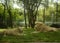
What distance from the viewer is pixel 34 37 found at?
10.5 feet

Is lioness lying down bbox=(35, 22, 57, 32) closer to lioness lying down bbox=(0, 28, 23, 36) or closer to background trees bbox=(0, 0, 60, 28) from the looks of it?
background trees bbox=(0, 0, 60, 28)

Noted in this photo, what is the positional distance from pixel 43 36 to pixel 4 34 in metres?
0.66

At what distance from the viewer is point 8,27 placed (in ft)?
10.7

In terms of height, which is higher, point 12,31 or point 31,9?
point 31,9

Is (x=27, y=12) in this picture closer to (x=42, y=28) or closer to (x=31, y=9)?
(x=31, y=9)

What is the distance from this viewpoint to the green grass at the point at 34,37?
3.15m

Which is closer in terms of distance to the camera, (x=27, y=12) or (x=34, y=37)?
(x=34, y=37)

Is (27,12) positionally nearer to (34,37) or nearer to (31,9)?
(31,9)

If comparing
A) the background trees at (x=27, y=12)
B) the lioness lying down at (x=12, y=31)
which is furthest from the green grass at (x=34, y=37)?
the background trees at (x=27, y=12)

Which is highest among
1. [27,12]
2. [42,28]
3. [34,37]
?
[27,12]

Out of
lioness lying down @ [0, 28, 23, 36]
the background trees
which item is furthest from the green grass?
the background trees

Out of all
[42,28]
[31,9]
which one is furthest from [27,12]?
[42,28]

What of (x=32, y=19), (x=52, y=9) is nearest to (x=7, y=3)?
(x=32, y=19)

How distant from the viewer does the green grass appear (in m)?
3.15
